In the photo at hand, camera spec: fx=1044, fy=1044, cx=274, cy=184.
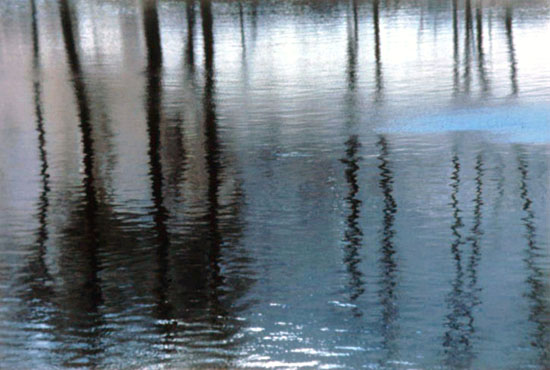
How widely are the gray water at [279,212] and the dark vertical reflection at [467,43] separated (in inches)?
5.7

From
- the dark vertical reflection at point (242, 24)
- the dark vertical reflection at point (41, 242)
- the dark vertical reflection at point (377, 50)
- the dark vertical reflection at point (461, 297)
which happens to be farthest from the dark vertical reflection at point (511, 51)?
the dark vertical reflection at point (41, 242)

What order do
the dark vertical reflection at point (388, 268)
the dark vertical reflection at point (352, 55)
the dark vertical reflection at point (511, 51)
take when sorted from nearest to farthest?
the dark vertical reflection at point (388, 268)
the dark vertical reflection at point (511, 51)
the dark vertical reflection at point (352, 55)

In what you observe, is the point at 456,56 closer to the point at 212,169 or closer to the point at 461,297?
the point at 212,169

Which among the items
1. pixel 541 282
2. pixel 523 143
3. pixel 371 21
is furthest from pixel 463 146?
pixel 371 21

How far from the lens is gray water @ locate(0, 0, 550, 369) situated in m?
7.23

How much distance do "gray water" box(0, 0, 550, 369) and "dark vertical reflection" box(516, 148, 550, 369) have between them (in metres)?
0.02

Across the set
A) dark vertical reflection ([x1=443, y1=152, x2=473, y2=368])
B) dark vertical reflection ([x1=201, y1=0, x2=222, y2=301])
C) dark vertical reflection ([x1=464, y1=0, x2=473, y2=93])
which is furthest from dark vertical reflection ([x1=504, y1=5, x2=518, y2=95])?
dark vertical reflection ([x1=443, y1=152, x2=473, y2=368])

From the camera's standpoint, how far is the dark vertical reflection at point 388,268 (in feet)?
23.7

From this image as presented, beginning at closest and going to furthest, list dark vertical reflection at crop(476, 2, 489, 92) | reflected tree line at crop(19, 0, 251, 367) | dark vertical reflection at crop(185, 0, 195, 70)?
reflected tree line at crop(19, 0, 251, 367), dark vertical reflection at crop(476, 2, 489, 92), dark vertical reflection at crop(185, 0, 195, 70)

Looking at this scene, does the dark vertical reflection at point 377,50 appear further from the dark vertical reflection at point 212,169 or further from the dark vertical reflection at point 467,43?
the dark vertical reflection at point 212,169

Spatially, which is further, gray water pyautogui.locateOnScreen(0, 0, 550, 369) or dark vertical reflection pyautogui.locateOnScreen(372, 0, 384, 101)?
dark vertical reflection pyautogui.locateOnScreen(372, 0, 384, 101)

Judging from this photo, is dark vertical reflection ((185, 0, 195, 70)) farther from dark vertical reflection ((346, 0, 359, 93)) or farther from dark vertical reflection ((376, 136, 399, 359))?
dark vertical reflection ((376, 136, 399, 359))

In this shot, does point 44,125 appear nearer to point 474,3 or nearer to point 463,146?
point 463,146

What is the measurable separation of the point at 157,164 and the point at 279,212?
107 inches
